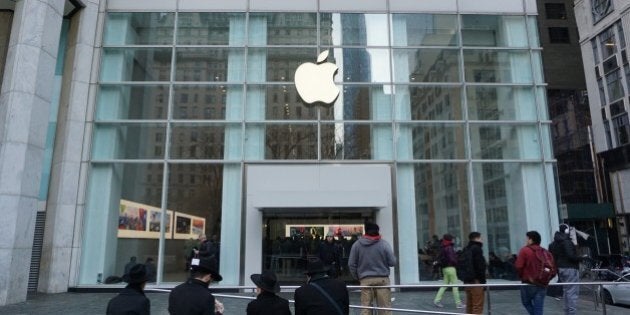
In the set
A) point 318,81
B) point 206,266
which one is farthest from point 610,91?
point 206,266

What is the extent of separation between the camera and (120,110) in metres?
15.3

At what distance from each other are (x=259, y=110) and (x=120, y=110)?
184 inches

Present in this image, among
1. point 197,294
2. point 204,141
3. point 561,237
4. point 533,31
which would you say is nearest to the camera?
point 197,294

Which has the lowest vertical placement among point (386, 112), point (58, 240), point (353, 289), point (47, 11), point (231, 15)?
point (353, 289)

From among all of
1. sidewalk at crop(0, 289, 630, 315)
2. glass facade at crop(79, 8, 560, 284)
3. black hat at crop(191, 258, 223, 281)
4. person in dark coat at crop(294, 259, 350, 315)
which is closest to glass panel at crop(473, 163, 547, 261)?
glass facade at crop(79, 8, 560, 284)

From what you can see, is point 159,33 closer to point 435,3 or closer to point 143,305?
point 435,3

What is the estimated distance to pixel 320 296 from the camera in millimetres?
4023

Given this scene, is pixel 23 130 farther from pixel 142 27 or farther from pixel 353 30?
pixel 353 30

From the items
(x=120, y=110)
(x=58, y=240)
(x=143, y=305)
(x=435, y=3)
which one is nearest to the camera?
(x=143, y=305)

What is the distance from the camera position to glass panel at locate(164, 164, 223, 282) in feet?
46.4

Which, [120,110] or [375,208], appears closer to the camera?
[375,208]

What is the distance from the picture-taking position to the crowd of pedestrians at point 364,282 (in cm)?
380

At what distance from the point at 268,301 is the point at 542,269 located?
541cm

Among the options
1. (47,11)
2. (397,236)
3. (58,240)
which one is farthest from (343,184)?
(47,11)
